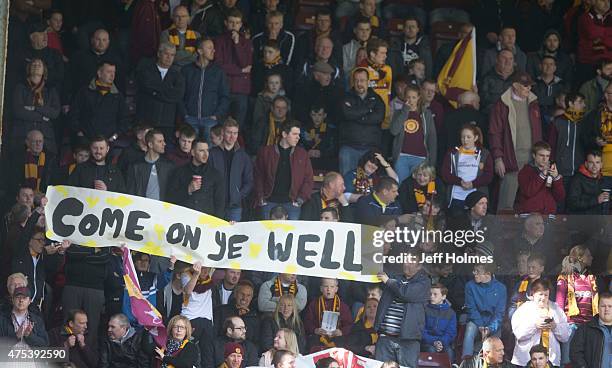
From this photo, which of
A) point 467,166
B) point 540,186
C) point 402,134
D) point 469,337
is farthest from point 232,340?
point 540,186

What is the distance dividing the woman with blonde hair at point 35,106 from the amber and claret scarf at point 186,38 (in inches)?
54.9

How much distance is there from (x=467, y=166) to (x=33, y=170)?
15.0ft

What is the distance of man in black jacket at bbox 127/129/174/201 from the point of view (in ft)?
47.4

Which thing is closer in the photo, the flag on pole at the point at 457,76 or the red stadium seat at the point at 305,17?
the flag on pole at the point at 457,76

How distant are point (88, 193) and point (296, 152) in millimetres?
2209

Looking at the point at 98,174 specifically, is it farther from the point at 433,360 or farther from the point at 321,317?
the point at 433,360

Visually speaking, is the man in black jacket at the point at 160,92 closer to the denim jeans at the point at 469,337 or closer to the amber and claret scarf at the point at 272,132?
the amber and claret scarf at the point at 272,132

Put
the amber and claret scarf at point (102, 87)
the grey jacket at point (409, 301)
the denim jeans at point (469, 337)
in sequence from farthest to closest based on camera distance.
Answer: the amber and claret scarf at point (102, 87) → the denim jeans at point (469, 337) → the grey jacket at point (409, 301)

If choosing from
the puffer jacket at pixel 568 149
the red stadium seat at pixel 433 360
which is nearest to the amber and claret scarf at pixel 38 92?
the red stadium seat at pixel 433 360

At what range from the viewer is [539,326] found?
47.8 feet

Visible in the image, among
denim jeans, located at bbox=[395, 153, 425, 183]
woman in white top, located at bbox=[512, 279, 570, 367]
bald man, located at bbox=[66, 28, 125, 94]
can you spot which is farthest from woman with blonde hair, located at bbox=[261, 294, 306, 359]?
bald man, located at bbox=[66, 28, 125, 94]

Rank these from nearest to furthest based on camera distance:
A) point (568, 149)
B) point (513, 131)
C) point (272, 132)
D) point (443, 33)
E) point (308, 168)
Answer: point (308, 168)
point (272, 132)
point (513, 131)
point (568, 149)
point (443, 33)

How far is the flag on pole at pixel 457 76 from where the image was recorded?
1542cm

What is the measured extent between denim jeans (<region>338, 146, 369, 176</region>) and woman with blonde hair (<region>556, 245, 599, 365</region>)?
2427mm
